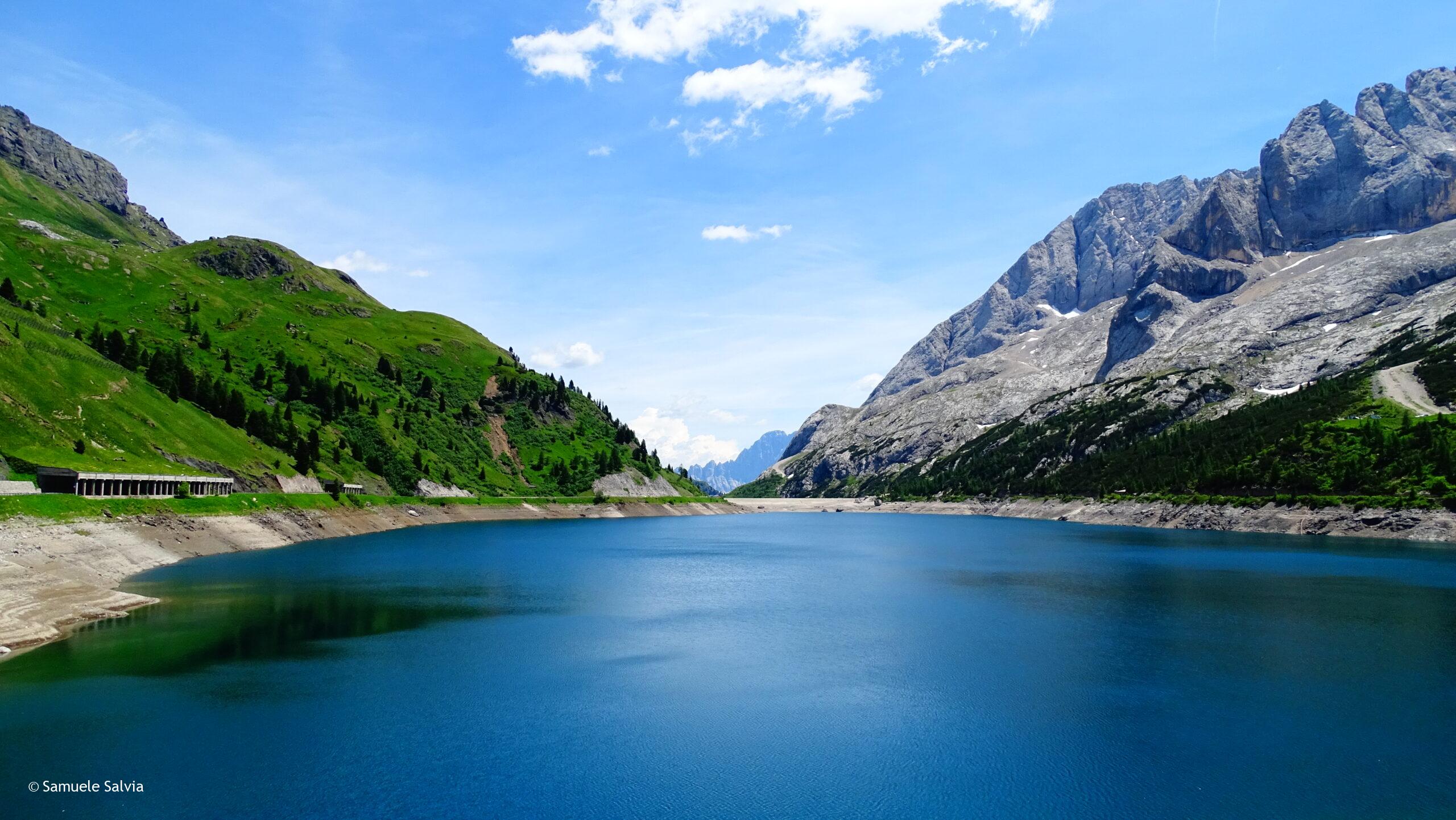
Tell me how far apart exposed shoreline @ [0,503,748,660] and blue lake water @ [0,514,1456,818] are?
238 cm

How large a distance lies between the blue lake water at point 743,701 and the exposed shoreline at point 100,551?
2.38 metres

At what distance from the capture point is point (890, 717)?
3278 cm

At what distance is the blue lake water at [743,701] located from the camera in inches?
964

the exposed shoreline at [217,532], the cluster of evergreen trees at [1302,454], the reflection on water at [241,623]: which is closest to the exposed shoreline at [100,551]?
the exposed shoreline at [217,532]

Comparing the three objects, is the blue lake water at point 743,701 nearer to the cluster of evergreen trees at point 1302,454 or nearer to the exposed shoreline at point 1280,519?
the exposed shoreline at point 1280,519

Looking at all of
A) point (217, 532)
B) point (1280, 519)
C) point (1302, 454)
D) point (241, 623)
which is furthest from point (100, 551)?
point (1302, 454)

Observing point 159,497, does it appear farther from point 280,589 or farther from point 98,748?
point 98,748

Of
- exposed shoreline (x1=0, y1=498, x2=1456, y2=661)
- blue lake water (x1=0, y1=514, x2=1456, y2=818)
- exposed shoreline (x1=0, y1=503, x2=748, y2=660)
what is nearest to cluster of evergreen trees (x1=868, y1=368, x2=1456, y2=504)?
exposed shoreline (x1=0, y1=498, x2=1456, y2=661)

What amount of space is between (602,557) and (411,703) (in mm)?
62479

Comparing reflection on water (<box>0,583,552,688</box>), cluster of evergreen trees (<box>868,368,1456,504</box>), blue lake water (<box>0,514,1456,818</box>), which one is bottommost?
blue lake water (<box>0,514,1456,818</box>)

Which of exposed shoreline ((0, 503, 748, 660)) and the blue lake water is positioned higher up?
exposed shoreline ((0, 503, 748, 660))

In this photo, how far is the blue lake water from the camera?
24.5 m

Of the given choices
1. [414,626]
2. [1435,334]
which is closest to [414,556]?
[414,626]

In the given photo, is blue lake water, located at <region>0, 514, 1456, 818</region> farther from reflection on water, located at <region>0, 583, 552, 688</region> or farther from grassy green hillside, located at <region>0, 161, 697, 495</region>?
grassy green hillside, located at <region>0, 161, 697, 495</region>
